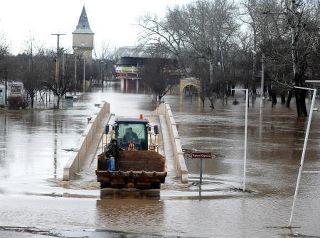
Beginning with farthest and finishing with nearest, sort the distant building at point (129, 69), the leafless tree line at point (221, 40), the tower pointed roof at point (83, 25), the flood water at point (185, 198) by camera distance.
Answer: the tower pointed roof at point (83, 25) < the distant building at point (129, 69) < the leafless tree line at point (221, 40) < the flood water at point (185, 198)

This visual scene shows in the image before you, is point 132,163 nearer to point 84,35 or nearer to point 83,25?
point 83,25

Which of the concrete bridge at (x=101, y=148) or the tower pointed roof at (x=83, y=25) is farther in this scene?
the tower pointed roof at (x=83, y=25)

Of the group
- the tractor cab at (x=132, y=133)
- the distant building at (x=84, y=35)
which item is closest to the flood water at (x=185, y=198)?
the tractor cab at (x=132, y=133)

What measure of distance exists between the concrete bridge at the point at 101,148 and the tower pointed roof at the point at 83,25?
5585 inches

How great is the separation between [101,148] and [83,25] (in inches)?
6166

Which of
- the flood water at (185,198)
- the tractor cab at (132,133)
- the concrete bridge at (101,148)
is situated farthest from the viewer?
the tractor cab at (132,133)

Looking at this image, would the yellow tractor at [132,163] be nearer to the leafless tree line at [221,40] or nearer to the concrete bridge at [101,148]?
Result: the concrete bridge at [101,148]

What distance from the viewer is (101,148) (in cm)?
3170

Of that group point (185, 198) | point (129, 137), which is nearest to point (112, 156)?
point (185, 198)

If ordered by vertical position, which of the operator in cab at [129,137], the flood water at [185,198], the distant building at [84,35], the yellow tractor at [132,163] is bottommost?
the flood water at [185,198]

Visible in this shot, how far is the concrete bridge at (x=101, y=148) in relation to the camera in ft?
80.1

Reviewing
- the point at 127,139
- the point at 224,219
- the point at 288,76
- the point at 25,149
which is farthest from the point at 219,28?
the point at 224,219

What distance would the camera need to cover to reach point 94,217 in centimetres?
1609

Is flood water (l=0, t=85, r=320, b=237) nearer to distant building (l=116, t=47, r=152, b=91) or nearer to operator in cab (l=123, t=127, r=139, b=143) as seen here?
operator in cab (l=123, t=127, r=139, b=143)
